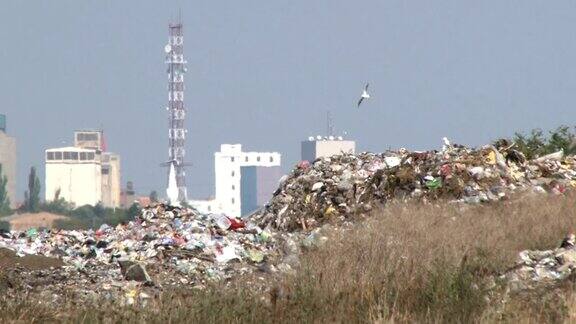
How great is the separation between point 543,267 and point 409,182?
329 inches

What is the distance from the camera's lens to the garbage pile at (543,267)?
10445mm

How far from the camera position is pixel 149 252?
14961 mm

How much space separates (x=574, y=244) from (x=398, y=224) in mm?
2605

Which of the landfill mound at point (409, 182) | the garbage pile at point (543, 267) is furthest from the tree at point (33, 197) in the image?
the garbage pile at point (543, 267)

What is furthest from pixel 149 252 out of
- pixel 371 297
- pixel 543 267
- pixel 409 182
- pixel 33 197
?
pixel 33 197

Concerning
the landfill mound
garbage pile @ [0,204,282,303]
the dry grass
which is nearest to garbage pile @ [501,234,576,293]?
the dry grass

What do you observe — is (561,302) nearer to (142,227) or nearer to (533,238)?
(533,238)

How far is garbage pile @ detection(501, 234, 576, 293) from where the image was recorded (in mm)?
10445

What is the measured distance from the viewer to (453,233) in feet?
43.2

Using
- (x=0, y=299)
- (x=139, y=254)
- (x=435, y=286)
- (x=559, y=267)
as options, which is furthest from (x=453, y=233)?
(x=0, y=299)

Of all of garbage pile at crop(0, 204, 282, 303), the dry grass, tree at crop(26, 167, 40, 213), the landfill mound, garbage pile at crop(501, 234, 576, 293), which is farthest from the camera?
tree at crop(26, 167, 40, 213)

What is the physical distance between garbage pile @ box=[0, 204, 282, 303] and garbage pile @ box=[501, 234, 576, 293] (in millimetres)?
2734

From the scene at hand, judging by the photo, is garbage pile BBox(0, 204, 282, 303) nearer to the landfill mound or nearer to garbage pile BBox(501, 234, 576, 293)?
garbage pile BBox(501, 234, 576, 293)

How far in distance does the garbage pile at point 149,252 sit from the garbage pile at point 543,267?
2.73 metres
